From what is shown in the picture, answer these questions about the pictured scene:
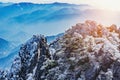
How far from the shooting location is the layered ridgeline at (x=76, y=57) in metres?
51.4

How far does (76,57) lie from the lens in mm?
55844

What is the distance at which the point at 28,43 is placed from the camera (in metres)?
75.6

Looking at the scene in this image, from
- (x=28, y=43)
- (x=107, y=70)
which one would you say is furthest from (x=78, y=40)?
(x=28, y=43)

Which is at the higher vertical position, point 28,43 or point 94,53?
point 94,53

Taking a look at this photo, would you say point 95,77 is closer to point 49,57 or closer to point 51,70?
point 51,70

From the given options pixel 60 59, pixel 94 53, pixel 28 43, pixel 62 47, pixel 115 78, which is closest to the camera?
pixel 115 78

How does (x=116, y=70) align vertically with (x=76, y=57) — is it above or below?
above

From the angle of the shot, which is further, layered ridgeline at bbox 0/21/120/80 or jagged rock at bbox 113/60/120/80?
layered ridgeline at bbox 0/21/120/80

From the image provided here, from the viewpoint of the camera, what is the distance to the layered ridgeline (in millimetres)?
51406

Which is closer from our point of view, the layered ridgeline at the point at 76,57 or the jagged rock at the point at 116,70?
the jagged rock at the point at 116,70

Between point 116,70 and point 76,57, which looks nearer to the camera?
point 116,70

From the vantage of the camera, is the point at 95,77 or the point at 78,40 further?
the point at 78,40

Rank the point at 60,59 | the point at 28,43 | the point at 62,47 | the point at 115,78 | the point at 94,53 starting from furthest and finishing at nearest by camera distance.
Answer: the point at 28,43, the point at 62,47, the point at 60,59, the point at 94,53, the point at 115,78

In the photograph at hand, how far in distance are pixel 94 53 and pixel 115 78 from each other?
5.61 metres
